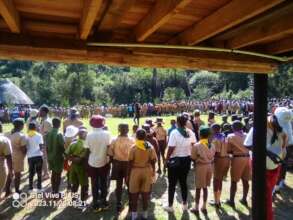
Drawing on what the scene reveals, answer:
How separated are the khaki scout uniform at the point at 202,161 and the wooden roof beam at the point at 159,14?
4.24m

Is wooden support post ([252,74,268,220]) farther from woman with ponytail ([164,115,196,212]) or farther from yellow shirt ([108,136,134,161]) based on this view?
yellow shirt ([108,136,134,161])

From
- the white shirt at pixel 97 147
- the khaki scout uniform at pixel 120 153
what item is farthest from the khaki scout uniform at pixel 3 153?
the khaki scout uniform at pixel 120 153

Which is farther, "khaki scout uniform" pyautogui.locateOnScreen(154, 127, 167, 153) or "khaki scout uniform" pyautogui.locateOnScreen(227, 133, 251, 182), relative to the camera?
"khaki scout uniform" pyautogui.locateOnScreen(154, 127, 167, 153)

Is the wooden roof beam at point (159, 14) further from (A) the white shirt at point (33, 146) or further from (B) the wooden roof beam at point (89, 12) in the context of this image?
(A) the white shirt at point (33, 146)

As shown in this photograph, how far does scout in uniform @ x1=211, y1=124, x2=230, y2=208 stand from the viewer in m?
7.39

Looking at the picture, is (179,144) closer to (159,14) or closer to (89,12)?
(159,14)

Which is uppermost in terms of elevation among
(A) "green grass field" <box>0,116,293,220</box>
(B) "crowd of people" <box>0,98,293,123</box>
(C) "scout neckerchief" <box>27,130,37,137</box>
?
(C) "scout neckerchief" <box>27,130,37,137</box>

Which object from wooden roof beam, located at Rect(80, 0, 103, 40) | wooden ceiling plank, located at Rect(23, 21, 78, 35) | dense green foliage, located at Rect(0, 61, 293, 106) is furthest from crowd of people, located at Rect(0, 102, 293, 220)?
dense green foliage, located at Rect(0, 61, 293, 106)

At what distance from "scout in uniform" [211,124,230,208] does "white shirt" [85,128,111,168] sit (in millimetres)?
2227

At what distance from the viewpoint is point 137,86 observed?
52.2 metres

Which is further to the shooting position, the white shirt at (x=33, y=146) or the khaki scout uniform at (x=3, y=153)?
the white shirt at (x=33, y=146)

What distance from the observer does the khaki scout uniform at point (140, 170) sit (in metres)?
6.38

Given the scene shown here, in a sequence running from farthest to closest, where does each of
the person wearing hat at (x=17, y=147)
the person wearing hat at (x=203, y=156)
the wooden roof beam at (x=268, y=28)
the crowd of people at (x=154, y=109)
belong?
the crowd of people at (x=154, y=109), the person wearing hat at (x=17, y=147), the person wearing hat at (x=203, y=156), the wooden roof beam at (x=268, y=28)

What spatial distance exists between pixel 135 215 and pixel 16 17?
4.88 m
